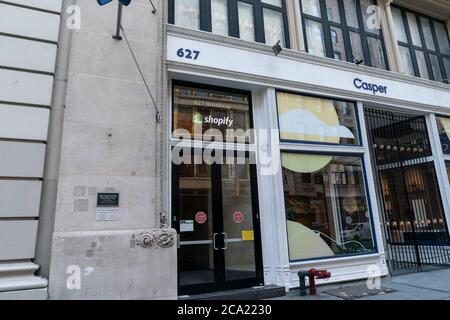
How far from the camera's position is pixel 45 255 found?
225 inches

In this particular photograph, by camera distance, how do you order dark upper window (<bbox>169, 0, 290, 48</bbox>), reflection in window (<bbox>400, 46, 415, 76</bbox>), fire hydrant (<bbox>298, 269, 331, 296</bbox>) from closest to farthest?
fire hydrant (<bbox>298, 269, 331, 296</bbox>) < dark upper window (<bbox>169, 0, 290, 48</bbox>) < reflection in window (<bbox>400, 46, 415, 76</bbox>)

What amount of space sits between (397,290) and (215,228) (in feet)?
14.6

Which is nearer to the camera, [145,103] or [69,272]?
[69,272]

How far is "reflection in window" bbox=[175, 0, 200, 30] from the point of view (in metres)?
8.61

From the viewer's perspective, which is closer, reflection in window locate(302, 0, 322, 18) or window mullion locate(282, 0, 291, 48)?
window mullion locate(282, 0, 291, 48)

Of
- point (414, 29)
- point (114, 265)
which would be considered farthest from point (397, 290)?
point (414, 29)

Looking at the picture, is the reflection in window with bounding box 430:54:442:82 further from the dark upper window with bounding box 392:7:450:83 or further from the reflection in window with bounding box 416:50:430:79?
the reflection in window with bounding box 416:50:430:79

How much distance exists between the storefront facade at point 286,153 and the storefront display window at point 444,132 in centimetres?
36

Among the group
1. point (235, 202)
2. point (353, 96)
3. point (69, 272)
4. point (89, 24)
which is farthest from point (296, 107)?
point (69, 272)

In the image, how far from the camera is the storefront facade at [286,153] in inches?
302

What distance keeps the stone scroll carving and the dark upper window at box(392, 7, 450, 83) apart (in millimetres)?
10644

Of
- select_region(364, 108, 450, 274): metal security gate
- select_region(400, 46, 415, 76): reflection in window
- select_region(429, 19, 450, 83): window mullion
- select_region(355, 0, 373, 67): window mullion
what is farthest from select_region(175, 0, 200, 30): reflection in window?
select_region(429, 19, 450, 83): window mullion
